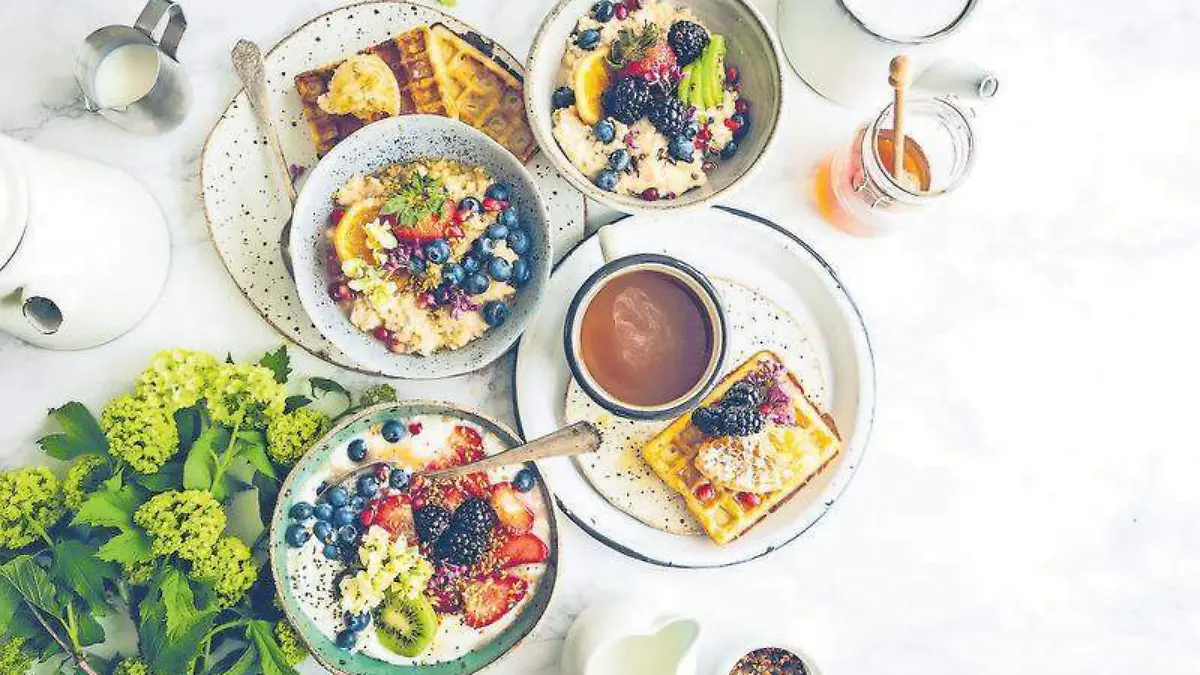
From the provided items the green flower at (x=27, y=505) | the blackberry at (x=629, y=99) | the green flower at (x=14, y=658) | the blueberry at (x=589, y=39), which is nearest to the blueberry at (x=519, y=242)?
the blackberry at (x=629, y=99)

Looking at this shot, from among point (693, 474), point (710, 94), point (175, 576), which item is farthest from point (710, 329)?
point (175, 576)

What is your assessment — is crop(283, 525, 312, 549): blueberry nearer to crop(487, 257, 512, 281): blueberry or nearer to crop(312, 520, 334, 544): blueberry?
crop(312, 520, 334, 544): blueberry

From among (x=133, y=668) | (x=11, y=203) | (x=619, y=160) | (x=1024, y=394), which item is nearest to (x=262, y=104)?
(x=11, y=203)

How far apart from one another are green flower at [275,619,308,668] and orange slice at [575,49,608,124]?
1318 millimetres

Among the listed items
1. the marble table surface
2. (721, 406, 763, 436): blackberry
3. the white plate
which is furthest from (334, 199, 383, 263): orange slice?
(721, 406, 763, 436): blackberry

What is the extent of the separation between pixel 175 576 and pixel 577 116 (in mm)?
1321

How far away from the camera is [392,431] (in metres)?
2.47

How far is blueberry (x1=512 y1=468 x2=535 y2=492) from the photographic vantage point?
97.7 inches

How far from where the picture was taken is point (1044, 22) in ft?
9.18

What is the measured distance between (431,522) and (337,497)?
0.72 ft

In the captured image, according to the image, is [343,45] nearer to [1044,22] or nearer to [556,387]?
[556,387]

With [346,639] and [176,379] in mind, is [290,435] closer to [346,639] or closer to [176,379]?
[176,379]

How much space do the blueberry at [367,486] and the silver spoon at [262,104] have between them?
523 millimetres

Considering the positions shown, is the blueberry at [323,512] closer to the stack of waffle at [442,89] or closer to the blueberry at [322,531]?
the blueberry at [322,531]
